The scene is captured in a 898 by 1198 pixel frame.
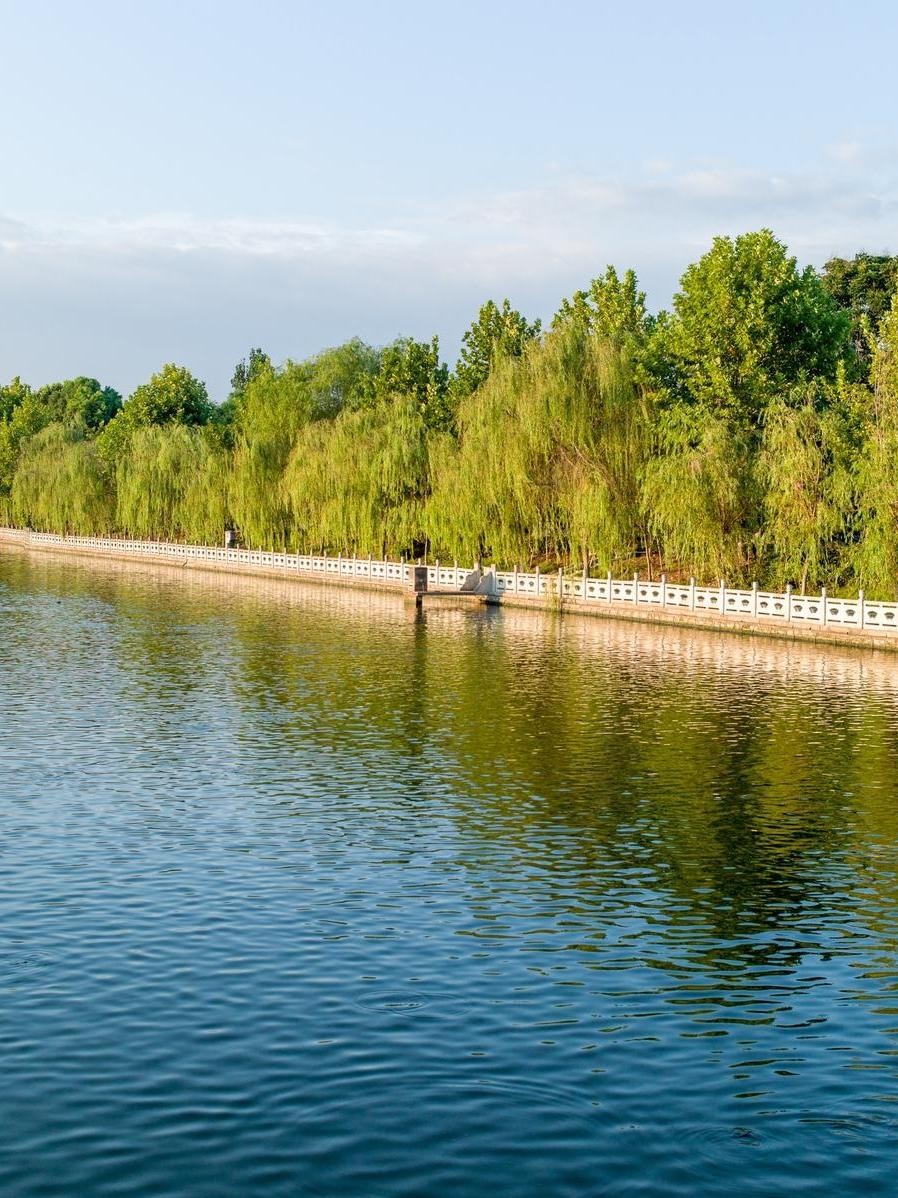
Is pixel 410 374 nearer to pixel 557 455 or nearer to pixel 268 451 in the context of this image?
pixel 268 451

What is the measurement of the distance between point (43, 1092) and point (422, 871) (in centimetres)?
648

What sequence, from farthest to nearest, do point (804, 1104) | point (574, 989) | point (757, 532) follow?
1. point (757, 532)
2. point (574, 989)
3. point (804, 1104)

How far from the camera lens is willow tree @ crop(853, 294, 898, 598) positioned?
42.1 metres

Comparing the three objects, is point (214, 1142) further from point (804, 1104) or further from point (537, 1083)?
point (804, 1104)

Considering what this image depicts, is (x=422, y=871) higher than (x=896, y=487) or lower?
lower

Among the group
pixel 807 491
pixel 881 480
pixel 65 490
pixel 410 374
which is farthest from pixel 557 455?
pixel 65 490

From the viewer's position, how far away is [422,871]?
16.1m

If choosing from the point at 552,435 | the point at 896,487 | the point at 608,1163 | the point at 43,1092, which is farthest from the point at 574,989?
the point at 552,435

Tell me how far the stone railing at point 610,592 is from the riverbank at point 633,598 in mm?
30

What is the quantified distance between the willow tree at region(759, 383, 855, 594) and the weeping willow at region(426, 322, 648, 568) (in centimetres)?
675

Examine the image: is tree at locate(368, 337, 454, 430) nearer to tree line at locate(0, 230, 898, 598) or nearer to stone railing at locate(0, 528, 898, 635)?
tree line at locate(0, 230, 898, 598)

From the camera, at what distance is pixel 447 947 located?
13305 millimetres

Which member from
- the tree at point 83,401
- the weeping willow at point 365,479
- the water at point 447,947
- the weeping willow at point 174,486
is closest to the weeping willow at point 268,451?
the weeping willow at point 365,479

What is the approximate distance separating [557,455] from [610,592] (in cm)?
682
